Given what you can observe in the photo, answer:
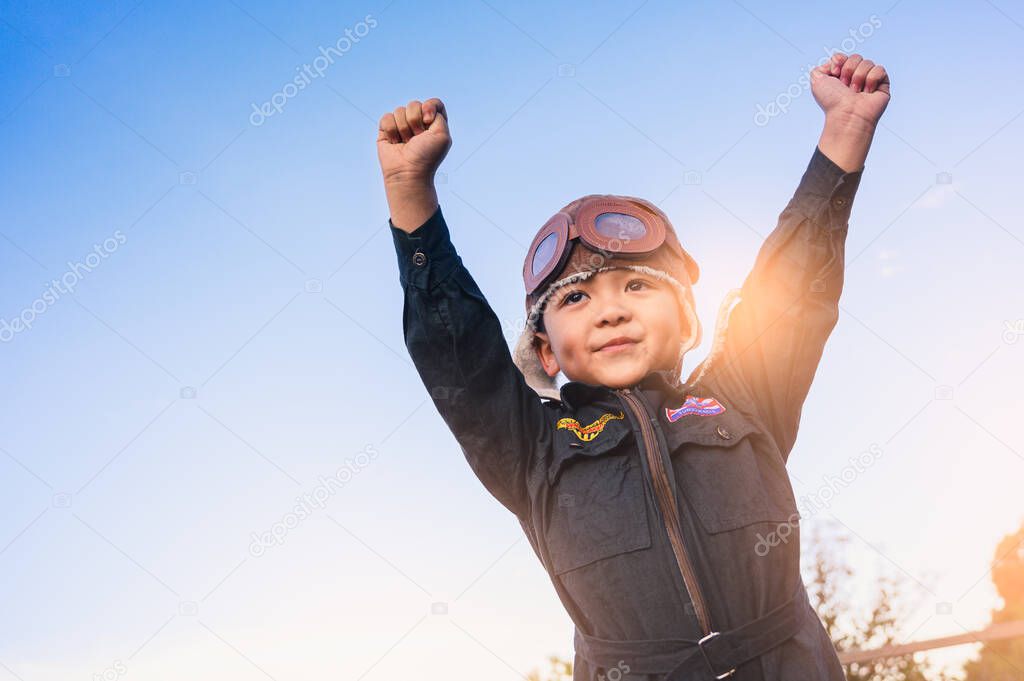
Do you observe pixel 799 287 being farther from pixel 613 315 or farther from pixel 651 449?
pixel 651 449

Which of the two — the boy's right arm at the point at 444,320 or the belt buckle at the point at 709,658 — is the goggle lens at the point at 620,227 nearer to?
the boy's right arm at the point at 444,320

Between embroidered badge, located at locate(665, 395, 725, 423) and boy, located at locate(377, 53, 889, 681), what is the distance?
0.01m

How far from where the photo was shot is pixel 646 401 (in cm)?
218

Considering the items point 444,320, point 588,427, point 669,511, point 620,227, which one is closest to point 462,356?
point 444,320

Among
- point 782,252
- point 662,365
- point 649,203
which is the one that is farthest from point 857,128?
point 662,365

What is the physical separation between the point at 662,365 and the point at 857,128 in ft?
3.04

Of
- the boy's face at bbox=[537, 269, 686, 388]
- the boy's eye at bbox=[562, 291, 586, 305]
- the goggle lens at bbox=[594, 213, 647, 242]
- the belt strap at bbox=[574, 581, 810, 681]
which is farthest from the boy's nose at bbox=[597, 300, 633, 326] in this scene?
the belt strap at bbox=[574, 581, 810, 681]

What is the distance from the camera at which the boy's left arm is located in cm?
231

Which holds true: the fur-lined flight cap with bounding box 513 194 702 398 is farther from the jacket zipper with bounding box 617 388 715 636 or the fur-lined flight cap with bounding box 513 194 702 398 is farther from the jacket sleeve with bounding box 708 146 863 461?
the jacket zipper with bounding box 617 388 715 636

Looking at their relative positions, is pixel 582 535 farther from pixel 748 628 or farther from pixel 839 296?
pixel 839 296

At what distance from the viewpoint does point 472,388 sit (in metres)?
2.04

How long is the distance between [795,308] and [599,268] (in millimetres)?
586

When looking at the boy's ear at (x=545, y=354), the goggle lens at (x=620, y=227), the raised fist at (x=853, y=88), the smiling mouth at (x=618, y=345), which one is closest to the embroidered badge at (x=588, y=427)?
the smiling mouth at (x=618, y=345)

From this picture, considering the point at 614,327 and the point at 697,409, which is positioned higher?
the point at 614,327
